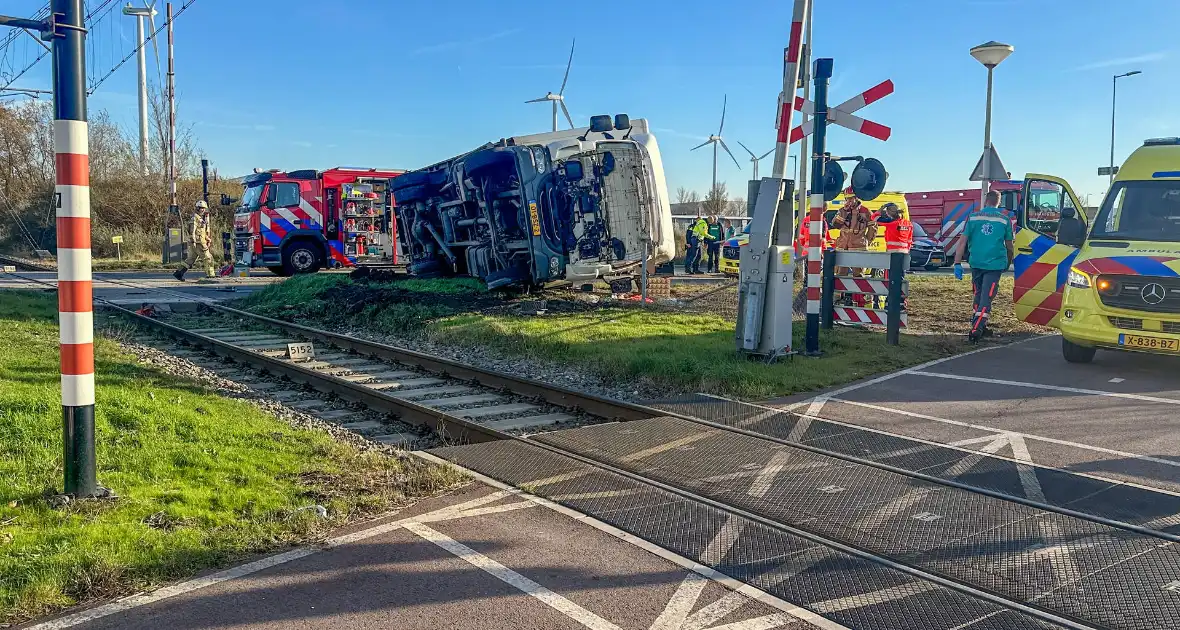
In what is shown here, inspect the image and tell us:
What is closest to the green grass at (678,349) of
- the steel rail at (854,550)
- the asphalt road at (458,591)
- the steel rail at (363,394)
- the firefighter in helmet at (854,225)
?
the steel rail at (363,394)

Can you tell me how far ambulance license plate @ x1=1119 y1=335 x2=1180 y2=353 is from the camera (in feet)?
29.3

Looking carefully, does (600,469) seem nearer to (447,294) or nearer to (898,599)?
(898,599)

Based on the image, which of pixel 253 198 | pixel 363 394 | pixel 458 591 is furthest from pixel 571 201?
pixel 253 198

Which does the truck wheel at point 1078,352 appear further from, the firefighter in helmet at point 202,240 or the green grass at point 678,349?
the firefighter in helmet at point 202,240

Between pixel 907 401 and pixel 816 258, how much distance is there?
2316mm

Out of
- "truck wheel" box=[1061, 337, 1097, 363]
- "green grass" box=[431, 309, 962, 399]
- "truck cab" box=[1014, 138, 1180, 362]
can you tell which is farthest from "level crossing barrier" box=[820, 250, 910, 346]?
"truck wheel" box=[1061, 337, 1097, 363]

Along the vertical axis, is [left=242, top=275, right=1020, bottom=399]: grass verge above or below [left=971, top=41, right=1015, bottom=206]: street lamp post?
below

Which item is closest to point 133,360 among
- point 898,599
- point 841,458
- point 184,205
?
point 841,458

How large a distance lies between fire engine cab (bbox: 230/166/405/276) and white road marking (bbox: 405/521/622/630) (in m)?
20.4

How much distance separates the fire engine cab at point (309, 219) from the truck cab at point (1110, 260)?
17.1m

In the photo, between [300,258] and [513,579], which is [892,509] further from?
[300,258]

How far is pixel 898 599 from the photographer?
3.79 metres

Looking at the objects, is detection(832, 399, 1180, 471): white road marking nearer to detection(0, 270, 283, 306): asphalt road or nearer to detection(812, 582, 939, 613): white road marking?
detection(812, 582, 939, 613): white road marking

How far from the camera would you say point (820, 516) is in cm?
487
